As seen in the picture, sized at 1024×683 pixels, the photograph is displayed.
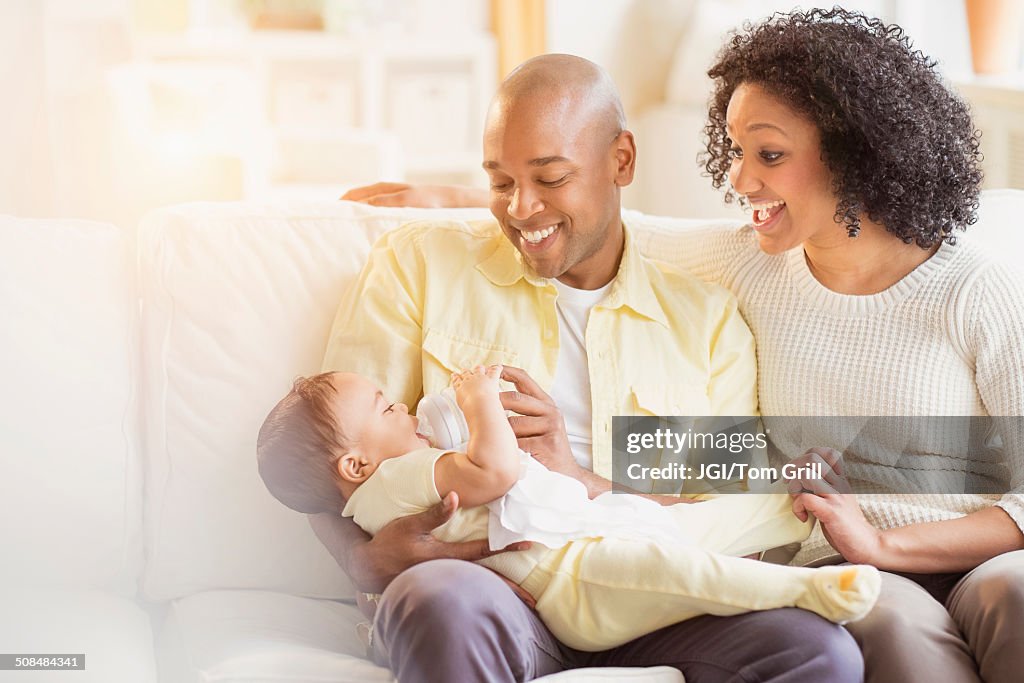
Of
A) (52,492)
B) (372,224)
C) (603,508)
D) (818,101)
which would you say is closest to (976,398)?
(818,101)

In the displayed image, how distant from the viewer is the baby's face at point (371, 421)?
1.46 metres

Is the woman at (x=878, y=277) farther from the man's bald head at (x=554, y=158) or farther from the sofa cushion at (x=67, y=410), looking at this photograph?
the sofa cushion at (x=67, y=410)

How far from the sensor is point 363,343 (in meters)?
1.63

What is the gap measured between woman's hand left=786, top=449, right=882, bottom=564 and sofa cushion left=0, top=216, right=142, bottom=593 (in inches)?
37.2

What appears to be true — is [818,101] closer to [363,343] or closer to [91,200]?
[363,343]

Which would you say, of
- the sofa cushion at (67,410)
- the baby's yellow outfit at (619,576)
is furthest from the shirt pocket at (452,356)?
the sofa cushion at (67,410)

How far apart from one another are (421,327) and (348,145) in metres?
2.37

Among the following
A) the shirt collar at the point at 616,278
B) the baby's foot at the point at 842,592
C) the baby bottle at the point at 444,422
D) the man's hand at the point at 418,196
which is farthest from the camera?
the man's hand at the point at 418,196

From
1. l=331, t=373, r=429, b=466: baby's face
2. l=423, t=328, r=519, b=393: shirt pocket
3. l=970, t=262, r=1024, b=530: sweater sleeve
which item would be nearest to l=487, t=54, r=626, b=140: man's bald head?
l=423, t=328, r=519, b=393: shirt pocket

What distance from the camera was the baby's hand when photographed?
142cm

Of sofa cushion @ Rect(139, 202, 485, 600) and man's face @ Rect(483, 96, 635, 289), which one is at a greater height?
man's face @ Rect(483, 96, 635, 289)

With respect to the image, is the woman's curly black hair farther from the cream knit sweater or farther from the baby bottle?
the baby bottle

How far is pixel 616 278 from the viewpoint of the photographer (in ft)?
5.78

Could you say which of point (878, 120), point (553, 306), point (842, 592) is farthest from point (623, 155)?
point (842, 592)
